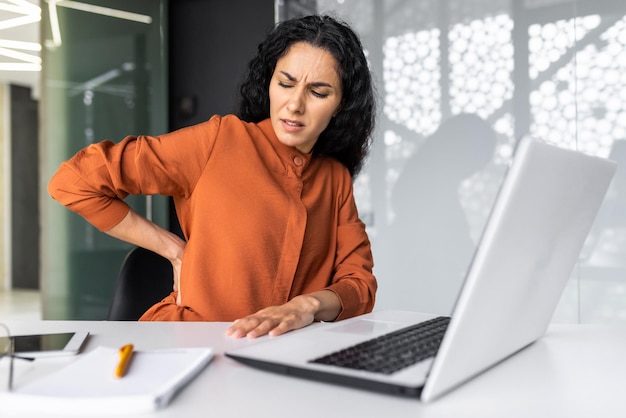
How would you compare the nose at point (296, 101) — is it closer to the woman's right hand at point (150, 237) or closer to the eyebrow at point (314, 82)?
the eyebrow at point (314, 82)

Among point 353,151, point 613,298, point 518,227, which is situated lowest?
point 613,298

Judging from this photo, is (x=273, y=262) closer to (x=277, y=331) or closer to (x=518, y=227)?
(x=277, y=331)

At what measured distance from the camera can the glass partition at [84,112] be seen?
4098 mm

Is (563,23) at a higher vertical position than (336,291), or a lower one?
higher

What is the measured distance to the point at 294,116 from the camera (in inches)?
66.2

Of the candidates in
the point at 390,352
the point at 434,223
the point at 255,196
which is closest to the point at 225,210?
the point at 255,196

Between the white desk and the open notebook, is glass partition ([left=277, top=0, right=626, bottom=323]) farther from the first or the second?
the open notebook

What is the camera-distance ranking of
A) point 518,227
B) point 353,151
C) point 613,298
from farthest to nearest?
1. point 613,298
2. point 353,151
3. point 518,227

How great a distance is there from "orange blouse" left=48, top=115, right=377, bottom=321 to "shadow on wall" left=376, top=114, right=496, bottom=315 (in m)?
1.94

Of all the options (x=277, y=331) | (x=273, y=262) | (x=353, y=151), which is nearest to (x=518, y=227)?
(x=277, y=331)

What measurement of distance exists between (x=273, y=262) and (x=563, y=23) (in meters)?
2.47

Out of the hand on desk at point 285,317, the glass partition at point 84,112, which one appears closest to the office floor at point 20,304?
the glass partition at point 84,112

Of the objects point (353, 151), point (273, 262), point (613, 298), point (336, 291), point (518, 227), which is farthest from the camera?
point (613, 298)

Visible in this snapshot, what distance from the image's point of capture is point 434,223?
3619 mm
